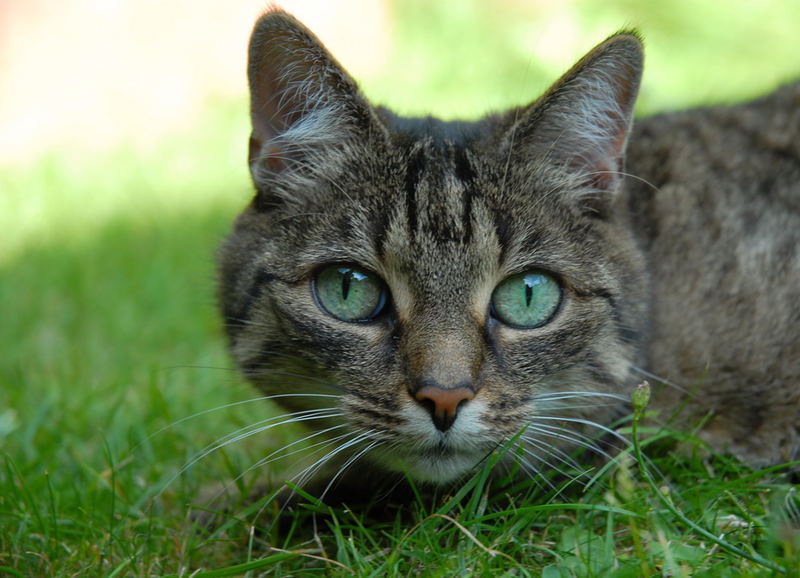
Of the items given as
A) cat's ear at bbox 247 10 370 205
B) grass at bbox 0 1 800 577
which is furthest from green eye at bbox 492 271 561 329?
cat's ear at bbox 247 10 370 205

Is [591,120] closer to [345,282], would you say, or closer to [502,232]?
[502,232]

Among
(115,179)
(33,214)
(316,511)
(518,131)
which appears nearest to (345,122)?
(518,131)

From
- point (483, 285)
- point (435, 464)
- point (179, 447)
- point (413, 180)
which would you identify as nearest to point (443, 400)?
point (435, 464)

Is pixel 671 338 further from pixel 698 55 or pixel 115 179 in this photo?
pixel 698 55

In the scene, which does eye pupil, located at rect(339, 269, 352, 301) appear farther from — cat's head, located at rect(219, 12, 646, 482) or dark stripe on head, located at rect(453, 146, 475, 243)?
dark stripe on head, located at rect(453, 146, 475, 243)

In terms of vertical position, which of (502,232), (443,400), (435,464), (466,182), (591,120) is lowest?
(435,464)

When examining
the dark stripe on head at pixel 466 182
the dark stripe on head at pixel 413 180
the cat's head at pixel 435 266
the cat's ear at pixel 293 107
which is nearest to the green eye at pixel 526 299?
the cat's head at pixel 435 266
